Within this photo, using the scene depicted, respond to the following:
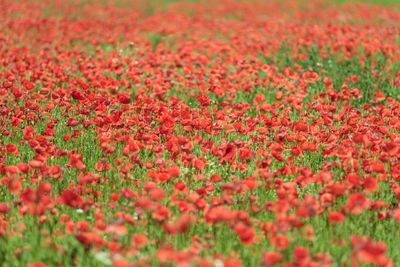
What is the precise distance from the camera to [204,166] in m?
3.92

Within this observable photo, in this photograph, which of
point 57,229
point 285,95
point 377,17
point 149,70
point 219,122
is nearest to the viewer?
point 57,229

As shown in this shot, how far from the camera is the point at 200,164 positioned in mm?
3623

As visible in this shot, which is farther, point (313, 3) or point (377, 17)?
point (313, 3)

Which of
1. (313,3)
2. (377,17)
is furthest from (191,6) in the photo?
(377,17)

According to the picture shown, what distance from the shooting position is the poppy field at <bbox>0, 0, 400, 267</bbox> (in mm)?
2684

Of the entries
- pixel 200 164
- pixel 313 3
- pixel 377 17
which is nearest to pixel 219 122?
pixel 200 164

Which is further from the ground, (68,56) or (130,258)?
(68,56)

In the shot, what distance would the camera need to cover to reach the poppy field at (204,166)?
2.68m

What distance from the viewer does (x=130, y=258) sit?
2572mm

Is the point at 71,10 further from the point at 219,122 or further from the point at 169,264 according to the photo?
the point at 169,264

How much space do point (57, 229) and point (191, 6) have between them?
46.6 feet

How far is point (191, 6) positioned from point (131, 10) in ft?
7.24

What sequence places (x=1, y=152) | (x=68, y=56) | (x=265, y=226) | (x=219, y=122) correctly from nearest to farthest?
(x=265, y=226)
(x=1, y=152)
(x=219, y=122)
(x=68, y=56)

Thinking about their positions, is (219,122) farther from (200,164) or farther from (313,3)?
(313,3)
